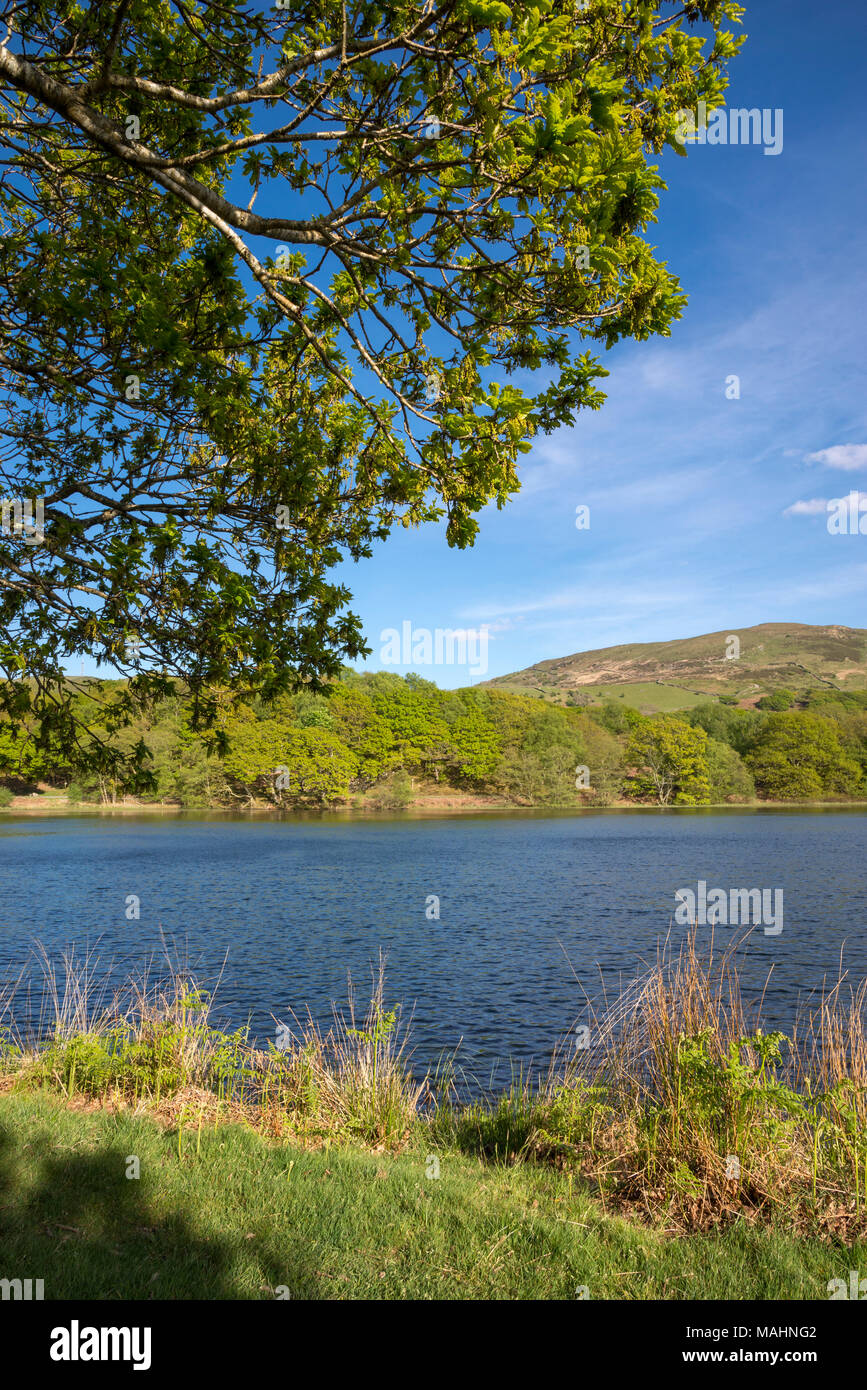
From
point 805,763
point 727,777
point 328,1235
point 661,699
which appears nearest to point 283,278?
point 328,1235

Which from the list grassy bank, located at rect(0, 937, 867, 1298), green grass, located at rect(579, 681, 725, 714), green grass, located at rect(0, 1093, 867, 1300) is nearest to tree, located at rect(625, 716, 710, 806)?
green grass, located at rect(579, 681, 725, 714)

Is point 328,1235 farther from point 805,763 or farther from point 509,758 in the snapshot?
point 805,763

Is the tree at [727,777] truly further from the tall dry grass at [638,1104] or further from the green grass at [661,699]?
the tall dry grass at [638,1104]

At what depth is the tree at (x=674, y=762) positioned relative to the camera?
342 feet

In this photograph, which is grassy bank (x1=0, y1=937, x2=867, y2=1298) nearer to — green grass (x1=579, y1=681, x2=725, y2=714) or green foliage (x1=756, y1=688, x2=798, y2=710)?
green foliage (x1=756, y1=688, x2=798, y2=710)

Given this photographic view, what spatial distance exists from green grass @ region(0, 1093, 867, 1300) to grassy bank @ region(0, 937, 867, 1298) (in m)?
0.02

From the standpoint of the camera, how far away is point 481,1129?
7.71 metres

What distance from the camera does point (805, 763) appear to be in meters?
107

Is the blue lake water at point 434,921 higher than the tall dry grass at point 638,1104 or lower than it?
lower

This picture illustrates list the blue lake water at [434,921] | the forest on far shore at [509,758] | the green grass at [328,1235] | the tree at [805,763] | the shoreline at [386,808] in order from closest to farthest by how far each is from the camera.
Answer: the green grass at [328,1235] < the blue lake water at [434,921] < the shoreline at [386,808] < the forest on far shore at [509,758] < the tree at [805,763]

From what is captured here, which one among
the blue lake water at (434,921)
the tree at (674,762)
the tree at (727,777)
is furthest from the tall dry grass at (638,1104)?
the tree at (727,777)

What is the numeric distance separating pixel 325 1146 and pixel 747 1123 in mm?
3416

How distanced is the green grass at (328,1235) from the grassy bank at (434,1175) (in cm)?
2

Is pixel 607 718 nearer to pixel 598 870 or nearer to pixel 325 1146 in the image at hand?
pixel 598 870
